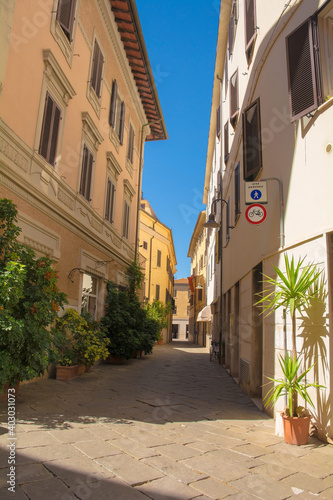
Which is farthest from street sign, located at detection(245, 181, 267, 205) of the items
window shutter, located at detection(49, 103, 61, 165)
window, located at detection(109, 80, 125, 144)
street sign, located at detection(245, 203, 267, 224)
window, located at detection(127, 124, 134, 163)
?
window, located at detection(127, 124, 134, 163)

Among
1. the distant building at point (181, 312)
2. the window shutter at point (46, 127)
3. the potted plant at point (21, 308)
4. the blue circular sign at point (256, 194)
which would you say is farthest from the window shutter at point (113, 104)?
the distant building at point (181, 312)

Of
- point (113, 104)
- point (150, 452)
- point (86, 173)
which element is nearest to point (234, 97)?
point (113, 104)

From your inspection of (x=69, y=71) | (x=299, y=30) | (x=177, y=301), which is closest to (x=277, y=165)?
(x=299, y=30)

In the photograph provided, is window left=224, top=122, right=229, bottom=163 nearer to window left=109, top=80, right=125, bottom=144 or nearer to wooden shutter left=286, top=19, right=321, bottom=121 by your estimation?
window left=109, top=80, right=125, bottom=144

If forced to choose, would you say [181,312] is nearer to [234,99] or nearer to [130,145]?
[130,145]

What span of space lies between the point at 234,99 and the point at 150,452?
9.54 meters

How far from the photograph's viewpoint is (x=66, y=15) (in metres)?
8.84

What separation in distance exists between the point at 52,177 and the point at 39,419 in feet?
17.0

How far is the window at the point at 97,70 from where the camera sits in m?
10.9

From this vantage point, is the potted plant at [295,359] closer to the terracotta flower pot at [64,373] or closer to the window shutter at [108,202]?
the terracotta flower pot at [64,373]

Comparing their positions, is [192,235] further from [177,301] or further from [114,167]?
[114,167]

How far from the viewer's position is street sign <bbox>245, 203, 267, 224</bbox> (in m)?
6.16

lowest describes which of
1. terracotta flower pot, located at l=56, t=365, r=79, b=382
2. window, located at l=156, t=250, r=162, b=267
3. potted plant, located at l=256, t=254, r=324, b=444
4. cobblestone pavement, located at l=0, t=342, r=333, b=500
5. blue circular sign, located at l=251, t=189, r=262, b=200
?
cobblestone pavement, located at l=0, t=342, r=333, b=500

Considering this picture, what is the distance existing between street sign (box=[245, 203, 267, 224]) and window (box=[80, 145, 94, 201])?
18.0 ft
